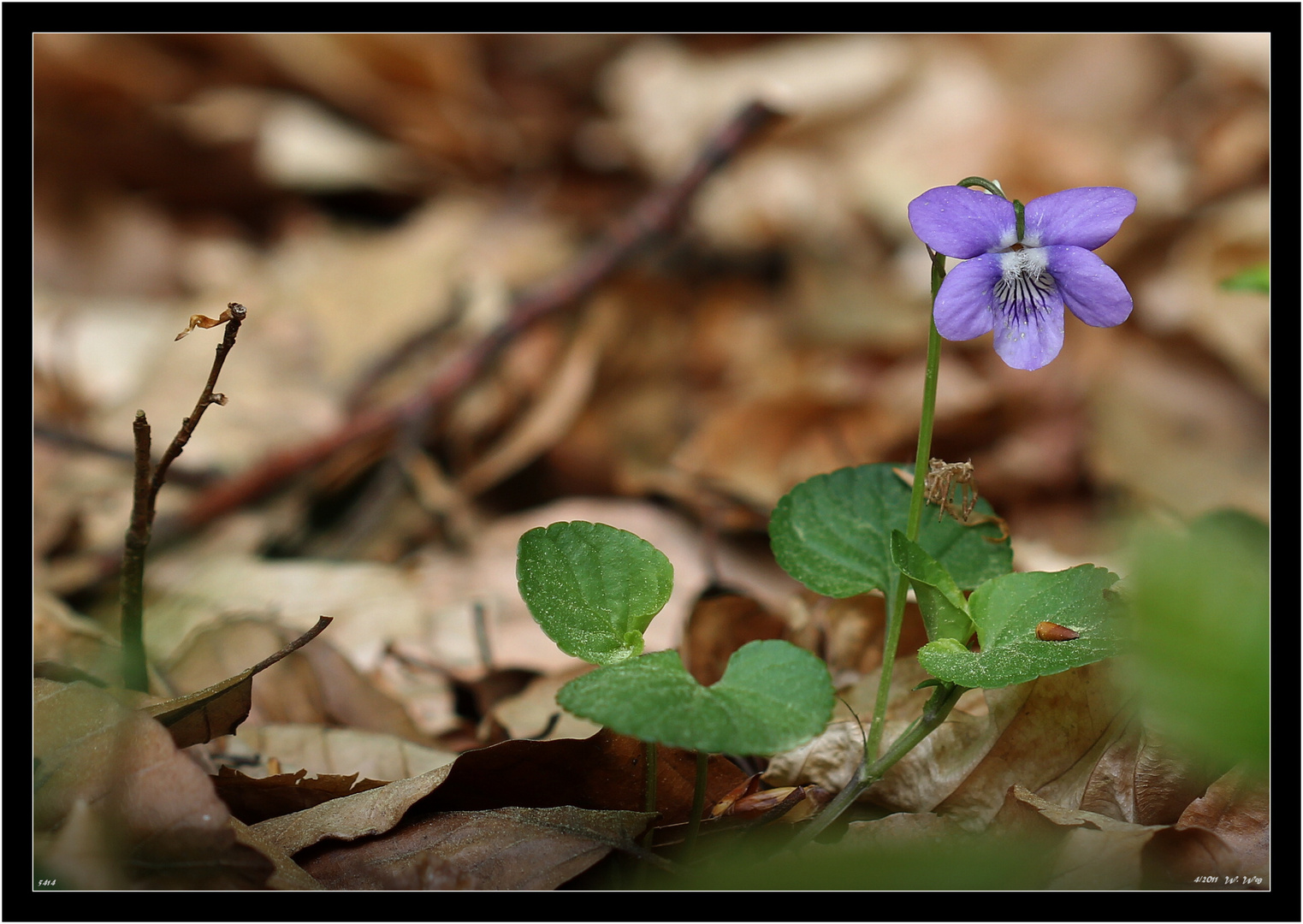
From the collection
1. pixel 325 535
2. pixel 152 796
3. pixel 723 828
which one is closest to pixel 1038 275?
pixel 723 828

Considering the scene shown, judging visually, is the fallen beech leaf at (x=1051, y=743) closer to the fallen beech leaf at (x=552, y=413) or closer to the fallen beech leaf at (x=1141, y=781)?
the fallen beech leaf at (x=1141, y=781)

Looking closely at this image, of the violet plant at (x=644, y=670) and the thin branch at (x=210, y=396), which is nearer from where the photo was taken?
the violet plant at (x=644, y=670)

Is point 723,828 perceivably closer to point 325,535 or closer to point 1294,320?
point 1294,320

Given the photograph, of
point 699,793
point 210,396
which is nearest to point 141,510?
point 210,396

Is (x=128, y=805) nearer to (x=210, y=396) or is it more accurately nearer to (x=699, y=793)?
(x=210, y=396)

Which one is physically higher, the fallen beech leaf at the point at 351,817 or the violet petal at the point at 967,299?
the violet petal at the point at 967,299

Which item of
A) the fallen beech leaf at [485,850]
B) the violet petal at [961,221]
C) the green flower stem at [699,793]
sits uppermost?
the violet petal at [961,221]

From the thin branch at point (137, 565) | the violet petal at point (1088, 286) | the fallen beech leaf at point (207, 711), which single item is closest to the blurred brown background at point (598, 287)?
the thin branch at point (137, 565)
